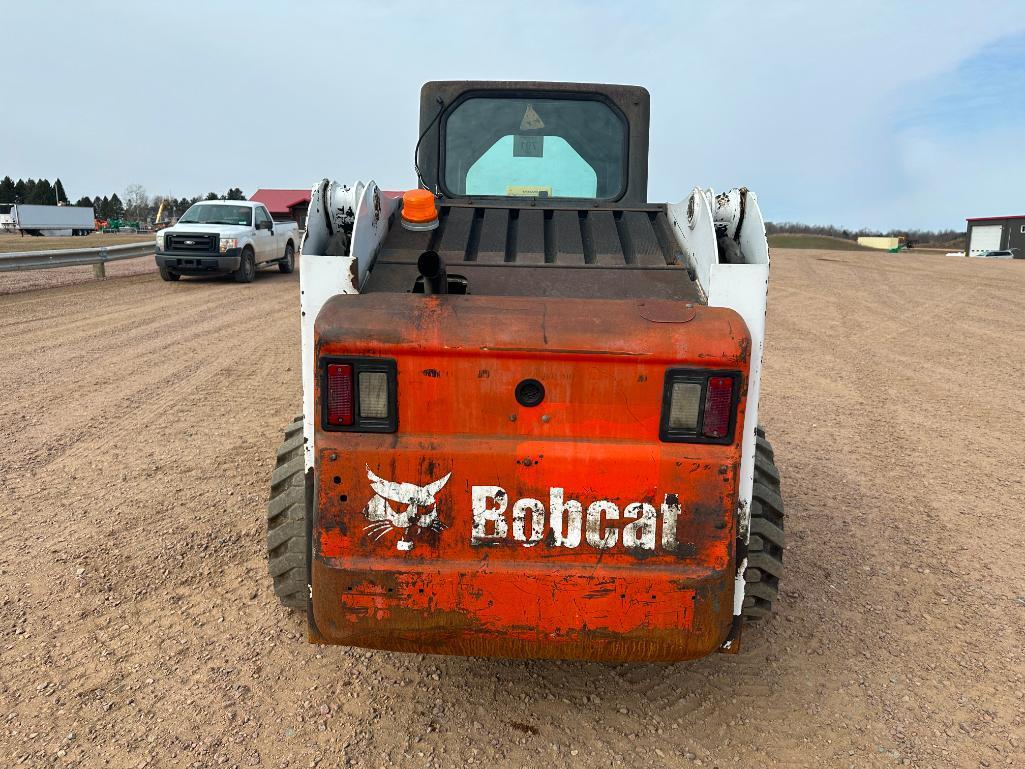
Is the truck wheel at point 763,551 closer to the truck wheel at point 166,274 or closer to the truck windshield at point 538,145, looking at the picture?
the truck windshield at point 538,145

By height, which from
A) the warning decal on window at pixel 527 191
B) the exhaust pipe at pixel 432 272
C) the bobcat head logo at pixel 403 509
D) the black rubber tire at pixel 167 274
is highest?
the warning decal on window at pixel 527 191

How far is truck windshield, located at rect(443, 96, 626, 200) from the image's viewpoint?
4.36 metres

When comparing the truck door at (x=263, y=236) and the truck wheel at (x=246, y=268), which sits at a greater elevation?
the truck door at (x=263, y=236)

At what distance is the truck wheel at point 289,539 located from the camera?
2828mm

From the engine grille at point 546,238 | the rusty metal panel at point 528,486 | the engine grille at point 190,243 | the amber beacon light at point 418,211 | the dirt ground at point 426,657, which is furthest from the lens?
the engine grille at point 190,243

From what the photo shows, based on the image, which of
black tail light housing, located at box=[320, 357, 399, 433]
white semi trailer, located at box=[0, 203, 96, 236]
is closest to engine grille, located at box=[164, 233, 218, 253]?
black tail light housing, located at box=[320, 357, 399, 433]

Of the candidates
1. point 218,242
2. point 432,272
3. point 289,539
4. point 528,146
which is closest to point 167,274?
point 218,242

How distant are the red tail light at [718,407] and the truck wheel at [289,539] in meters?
1.43

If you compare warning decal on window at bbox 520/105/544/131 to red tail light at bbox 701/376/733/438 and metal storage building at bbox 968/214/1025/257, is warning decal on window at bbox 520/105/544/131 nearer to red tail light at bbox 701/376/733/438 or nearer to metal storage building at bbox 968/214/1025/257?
red tail light at bbox 701/376/733/438

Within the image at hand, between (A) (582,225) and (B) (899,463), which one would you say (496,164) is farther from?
(B) (899,463)

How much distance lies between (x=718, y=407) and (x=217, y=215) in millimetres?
16070

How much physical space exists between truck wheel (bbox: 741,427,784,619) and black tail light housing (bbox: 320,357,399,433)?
1.37 meters

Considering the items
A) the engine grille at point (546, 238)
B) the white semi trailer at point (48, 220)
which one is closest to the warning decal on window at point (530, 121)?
the engine grille at point (546, 238)

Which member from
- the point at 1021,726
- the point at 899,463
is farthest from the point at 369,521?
the point at 899,463
